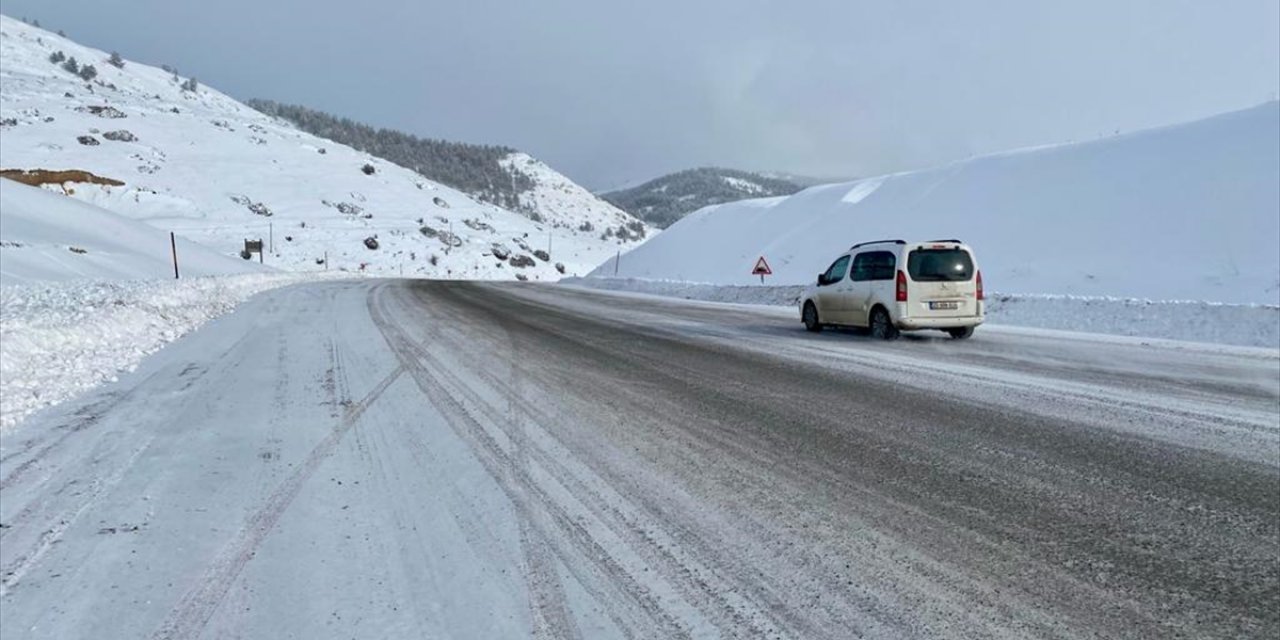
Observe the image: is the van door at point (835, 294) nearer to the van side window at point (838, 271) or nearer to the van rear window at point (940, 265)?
the van side window at point (838, 271)

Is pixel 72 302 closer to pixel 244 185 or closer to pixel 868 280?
pixel 868 280

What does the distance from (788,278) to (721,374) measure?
26.1m

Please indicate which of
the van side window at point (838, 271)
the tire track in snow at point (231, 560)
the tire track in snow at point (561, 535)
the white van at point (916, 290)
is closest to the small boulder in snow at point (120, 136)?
the van side window at point (838, 271)

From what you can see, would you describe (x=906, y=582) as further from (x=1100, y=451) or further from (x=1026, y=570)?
(x=1100, y=451)

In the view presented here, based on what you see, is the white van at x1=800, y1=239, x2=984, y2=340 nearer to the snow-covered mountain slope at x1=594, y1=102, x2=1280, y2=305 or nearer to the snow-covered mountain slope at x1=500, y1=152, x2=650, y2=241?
the snow-covered mountain slope at x1=594, y1=102, x2=1280, y2=305

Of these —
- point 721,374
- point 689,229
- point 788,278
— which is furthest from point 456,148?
point 721,374

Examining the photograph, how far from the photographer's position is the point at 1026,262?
82.8 ft

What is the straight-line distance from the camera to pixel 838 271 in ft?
46.5

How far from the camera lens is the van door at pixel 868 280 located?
1262 centimetres

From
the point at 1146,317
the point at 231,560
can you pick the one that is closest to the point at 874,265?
the point at 1146,317

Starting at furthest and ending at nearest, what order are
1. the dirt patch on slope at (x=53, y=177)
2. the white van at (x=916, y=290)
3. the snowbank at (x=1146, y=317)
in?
the dirt patch on slope at (x=53, y=177) → the snowbank at (x=1146, y=317) → the white van at (x=916, y=290)

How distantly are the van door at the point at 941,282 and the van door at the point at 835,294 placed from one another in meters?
1.47

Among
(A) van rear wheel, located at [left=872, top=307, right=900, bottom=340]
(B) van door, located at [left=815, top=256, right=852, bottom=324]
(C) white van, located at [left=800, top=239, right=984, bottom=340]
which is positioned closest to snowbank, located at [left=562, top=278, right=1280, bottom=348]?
Answer: (C) white van, located at [left=800, top=239, right=984, bottom=340]

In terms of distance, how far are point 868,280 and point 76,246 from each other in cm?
3056
